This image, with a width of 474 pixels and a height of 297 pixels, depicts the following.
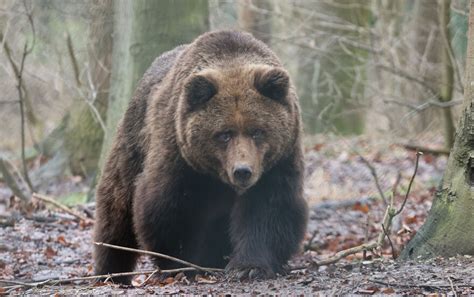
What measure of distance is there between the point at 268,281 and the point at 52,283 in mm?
1628

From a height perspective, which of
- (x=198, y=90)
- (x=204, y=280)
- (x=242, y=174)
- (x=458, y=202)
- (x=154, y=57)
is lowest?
(x=204, y=280)

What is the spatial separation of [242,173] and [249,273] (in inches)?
31.9

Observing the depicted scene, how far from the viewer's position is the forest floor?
214 inches

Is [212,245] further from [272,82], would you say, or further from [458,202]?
[458,202]

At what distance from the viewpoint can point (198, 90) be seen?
246 inches

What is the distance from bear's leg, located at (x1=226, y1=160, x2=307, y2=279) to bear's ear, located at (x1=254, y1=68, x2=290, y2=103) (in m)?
0.64

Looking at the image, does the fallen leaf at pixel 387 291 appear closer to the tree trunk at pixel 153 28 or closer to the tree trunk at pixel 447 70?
the tree trunk at pixel 153 28

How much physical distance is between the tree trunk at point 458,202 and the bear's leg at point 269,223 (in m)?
1.03

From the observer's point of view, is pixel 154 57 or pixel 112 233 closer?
pixel 112 233

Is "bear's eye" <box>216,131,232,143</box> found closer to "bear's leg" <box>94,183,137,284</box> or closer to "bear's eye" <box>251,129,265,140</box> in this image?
"bear's eye" <box>251,129,265,140</box>

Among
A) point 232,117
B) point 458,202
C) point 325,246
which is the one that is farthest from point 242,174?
point 325,246

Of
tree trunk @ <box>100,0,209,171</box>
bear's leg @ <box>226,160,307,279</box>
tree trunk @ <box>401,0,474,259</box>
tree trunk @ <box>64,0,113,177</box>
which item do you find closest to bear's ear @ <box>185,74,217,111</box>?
bear's leg @ <box>226,160,307,279</box>

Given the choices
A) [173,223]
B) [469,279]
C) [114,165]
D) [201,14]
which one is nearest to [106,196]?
[114,165]

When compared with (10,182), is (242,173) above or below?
above
